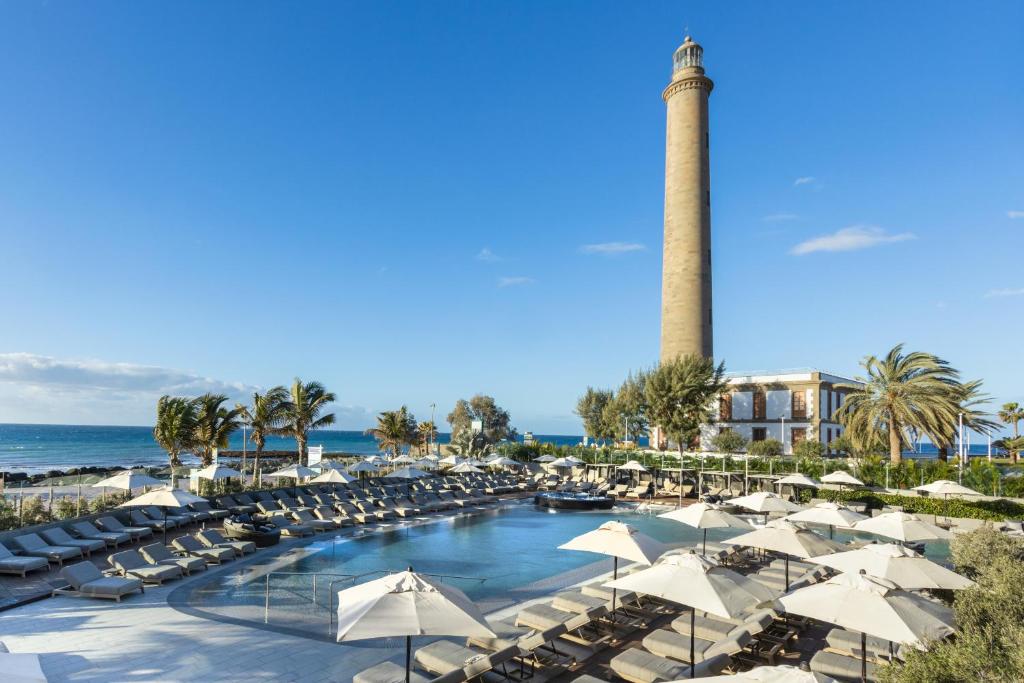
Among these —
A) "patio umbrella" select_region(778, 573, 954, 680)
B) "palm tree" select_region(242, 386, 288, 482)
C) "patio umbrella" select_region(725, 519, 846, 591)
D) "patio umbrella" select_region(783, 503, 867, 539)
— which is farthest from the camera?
"palm tree" select_region(242, 386, 288, 482)

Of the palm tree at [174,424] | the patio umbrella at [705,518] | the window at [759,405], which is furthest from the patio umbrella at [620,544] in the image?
the window at [759,405]

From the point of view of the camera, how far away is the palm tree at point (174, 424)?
24.0m

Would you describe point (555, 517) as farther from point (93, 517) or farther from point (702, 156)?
point (702, 156)

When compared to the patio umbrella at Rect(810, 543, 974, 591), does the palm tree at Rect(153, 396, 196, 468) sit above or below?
above

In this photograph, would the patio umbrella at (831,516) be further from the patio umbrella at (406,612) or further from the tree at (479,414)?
the tree at (479,414)

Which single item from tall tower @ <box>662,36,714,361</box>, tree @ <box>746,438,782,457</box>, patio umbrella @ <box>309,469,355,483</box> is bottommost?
tree @ <box>746,438,782,457</box>

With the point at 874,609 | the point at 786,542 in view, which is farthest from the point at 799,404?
the point at 874,609

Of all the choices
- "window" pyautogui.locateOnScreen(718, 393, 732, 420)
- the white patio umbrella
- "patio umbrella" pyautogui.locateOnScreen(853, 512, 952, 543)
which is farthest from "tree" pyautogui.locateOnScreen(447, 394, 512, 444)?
the white patio umbrella

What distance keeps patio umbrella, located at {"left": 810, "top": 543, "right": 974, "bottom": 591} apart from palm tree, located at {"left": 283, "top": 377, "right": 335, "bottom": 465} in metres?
25.7

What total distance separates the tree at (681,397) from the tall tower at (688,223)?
198 inches

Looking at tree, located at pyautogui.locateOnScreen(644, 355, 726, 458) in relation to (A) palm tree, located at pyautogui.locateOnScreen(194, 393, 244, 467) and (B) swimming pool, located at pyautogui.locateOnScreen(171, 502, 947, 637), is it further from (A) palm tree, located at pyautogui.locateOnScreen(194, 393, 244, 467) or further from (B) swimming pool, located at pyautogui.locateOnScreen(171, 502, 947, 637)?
(A) palm tree, located at pyautogui.locateOnScreen(194, 393, 244, 467)

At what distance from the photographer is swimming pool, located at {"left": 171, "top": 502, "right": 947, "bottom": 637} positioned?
35.8 feet

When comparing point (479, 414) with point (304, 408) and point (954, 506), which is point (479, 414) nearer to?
point (304, 408)

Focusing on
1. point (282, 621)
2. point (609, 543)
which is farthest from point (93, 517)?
point (609, 543)
